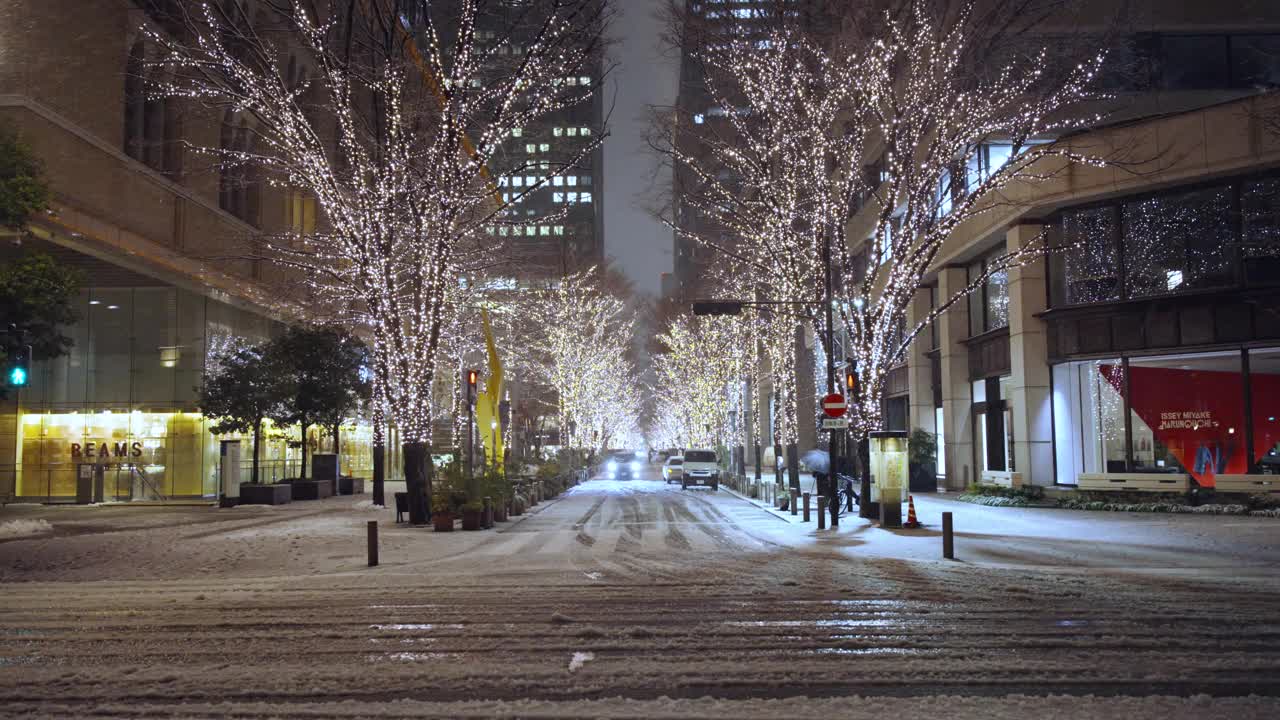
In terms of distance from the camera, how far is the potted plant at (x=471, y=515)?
22.9 meters

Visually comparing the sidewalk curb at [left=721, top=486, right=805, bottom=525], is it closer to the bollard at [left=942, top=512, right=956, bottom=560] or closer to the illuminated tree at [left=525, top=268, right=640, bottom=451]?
the bollard at [left=942, top=512, right=956, bottom=560]

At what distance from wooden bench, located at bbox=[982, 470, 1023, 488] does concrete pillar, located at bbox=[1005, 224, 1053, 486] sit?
659 millimetres

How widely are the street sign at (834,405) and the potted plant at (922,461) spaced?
1198 centimetres

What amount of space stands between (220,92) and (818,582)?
17073 mm

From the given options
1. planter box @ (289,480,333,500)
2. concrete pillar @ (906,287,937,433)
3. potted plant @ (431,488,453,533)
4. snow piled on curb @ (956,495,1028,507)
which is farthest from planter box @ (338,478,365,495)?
snow piled on curb @ (956,495,1028,507)

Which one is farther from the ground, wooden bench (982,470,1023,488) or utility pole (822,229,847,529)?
utility pole (822,229,847,529)

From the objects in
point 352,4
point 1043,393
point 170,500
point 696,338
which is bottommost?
point 170,500

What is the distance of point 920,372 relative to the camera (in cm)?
4050

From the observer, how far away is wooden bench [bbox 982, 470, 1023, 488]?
1131 inches

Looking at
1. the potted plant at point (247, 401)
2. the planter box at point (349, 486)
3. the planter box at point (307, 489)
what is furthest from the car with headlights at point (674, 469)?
the potted plant at point (247, 401)

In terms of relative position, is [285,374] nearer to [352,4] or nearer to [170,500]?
[170,500]

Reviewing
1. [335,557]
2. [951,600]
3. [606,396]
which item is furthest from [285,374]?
[606,396]

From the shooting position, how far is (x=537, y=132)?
82.4 ft

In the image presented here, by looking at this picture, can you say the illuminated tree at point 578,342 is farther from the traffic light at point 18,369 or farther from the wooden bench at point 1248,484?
the wooden bench at point 1248,484
